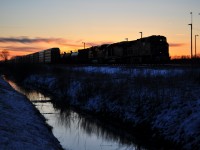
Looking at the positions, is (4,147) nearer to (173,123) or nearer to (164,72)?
(173,123)

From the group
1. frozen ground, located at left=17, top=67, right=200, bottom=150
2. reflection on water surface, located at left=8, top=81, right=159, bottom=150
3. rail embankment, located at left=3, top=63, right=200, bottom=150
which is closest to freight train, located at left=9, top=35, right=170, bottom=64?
rail embankment, located at left=3, top=63, right=200, bottom=150

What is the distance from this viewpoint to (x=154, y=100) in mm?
18109

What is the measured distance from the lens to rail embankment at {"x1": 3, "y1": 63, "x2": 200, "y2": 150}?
46.2 ft

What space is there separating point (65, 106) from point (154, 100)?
997 centimetres

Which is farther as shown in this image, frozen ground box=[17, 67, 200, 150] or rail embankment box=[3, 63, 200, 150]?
rail embankment box=[3, 63, 200, 150]

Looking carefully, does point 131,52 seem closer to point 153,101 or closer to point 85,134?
point 153,101

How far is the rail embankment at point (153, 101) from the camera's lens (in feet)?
46.2

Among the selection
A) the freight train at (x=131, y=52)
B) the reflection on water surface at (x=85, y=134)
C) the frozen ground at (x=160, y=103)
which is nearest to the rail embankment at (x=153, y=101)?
the frozen ground at (x=160, y=103)

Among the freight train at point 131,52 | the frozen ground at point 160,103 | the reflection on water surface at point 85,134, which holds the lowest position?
the reflection on water surface at point 85,134

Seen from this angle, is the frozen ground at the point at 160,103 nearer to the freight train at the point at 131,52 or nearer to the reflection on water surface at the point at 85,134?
the reflection on water surface at the point at 85,134

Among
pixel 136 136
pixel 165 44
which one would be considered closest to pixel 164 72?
A: pixel 136 136

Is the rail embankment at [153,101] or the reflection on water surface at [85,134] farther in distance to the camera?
the reflection on water surface at [85,134]

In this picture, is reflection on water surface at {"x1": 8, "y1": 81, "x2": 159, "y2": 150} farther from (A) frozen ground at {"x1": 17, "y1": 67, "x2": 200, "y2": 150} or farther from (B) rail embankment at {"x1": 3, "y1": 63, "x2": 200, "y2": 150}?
(A) frozen ground at {"x1": 17, "y1": 67, "x2": 200, "y2": 150}

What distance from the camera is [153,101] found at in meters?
18.1
